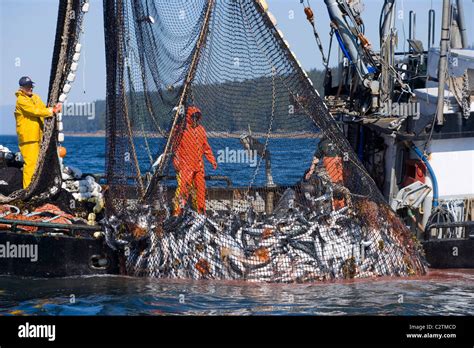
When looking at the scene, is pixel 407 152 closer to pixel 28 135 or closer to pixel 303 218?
pixel 303 218

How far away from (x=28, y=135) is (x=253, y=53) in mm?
4302

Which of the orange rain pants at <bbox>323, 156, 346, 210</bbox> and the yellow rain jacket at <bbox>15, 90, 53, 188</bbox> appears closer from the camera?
the orange rain pants at <bbox>323, 156, 346, 210</bbox>

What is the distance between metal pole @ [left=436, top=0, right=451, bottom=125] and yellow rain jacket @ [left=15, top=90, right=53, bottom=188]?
6475 millimetres

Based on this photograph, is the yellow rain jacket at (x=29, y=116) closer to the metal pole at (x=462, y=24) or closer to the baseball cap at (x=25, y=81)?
the baseball cap at (x=25, y=81)

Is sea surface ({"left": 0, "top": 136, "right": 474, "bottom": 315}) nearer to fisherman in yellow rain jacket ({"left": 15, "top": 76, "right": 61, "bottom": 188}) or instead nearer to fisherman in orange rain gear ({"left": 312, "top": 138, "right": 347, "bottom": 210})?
fisherman in orange rain gear ({"left": 312, "top": 138, "right": 347, "bottom": 210})

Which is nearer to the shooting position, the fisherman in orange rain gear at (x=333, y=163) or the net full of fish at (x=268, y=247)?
the net full of fish at (x=268, y=247)

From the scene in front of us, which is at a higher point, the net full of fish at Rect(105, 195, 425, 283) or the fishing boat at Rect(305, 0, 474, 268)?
the fishing boat at Rect(305, 0, 474, 268)

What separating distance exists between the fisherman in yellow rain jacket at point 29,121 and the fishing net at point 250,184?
1.81 m

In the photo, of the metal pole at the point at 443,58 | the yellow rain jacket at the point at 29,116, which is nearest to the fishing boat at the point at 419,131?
the metal pole at the point at 443,58

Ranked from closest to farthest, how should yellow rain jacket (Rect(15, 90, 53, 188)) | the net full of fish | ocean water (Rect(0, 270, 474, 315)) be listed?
ocean water (Rect(0, 270, 474, 315)) < the net full of fish < yellow rain jacket (Rect(15, 90, 53, 188))

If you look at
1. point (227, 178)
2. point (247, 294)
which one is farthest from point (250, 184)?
point (247, 294)

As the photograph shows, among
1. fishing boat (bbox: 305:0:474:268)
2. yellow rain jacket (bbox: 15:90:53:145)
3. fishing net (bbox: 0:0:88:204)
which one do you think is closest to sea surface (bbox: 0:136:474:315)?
fishing boat (bbox: 305:0:474:268)

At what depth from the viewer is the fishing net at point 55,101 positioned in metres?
16.6

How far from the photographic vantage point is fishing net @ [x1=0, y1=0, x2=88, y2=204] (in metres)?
16.6
